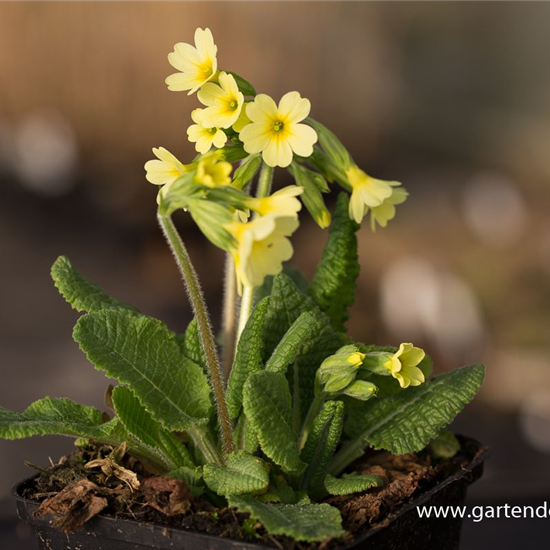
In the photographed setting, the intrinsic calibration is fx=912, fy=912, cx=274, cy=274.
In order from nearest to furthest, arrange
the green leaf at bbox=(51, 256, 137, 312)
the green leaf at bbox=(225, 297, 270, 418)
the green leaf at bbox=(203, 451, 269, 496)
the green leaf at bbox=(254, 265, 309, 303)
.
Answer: the green leaf at bbox=(203, 451, 269, 496), the green leaf at bbox=(225, 297, 270, 418), the green leaf at bbox=(51, 256, 137, 312), the green leaf at bbox=(254, 265, 309, 303)

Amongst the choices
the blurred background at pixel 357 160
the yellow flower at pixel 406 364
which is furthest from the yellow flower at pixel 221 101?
the blurred background at pixel 357 160

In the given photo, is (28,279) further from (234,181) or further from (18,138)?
Result: (234,181)

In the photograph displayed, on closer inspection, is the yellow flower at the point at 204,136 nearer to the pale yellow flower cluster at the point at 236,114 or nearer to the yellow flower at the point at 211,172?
the pale yellow flower cluster at the point at 236,114

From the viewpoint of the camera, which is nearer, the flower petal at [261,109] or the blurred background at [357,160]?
the flower petal at [261,109]

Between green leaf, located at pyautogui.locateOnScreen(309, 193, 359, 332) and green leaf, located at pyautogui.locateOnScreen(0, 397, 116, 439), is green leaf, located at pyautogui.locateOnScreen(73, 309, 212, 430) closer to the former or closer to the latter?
Result: green leaf, located at pyautogui.locateOnScreen(0, 397, 116, 439)

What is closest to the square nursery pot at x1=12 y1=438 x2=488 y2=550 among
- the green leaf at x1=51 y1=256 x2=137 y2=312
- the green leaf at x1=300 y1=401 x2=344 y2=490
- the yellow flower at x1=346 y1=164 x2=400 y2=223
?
the green leaf at x1=300 y1=401 x2=344 y2=490

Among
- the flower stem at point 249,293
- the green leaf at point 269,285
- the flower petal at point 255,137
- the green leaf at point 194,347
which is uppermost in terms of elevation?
the flower petal at point 255,137

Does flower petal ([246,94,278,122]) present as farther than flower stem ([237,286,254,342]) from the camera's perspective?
No

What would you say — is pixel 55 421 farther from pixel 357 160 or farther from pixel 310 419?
pixel 357 160
